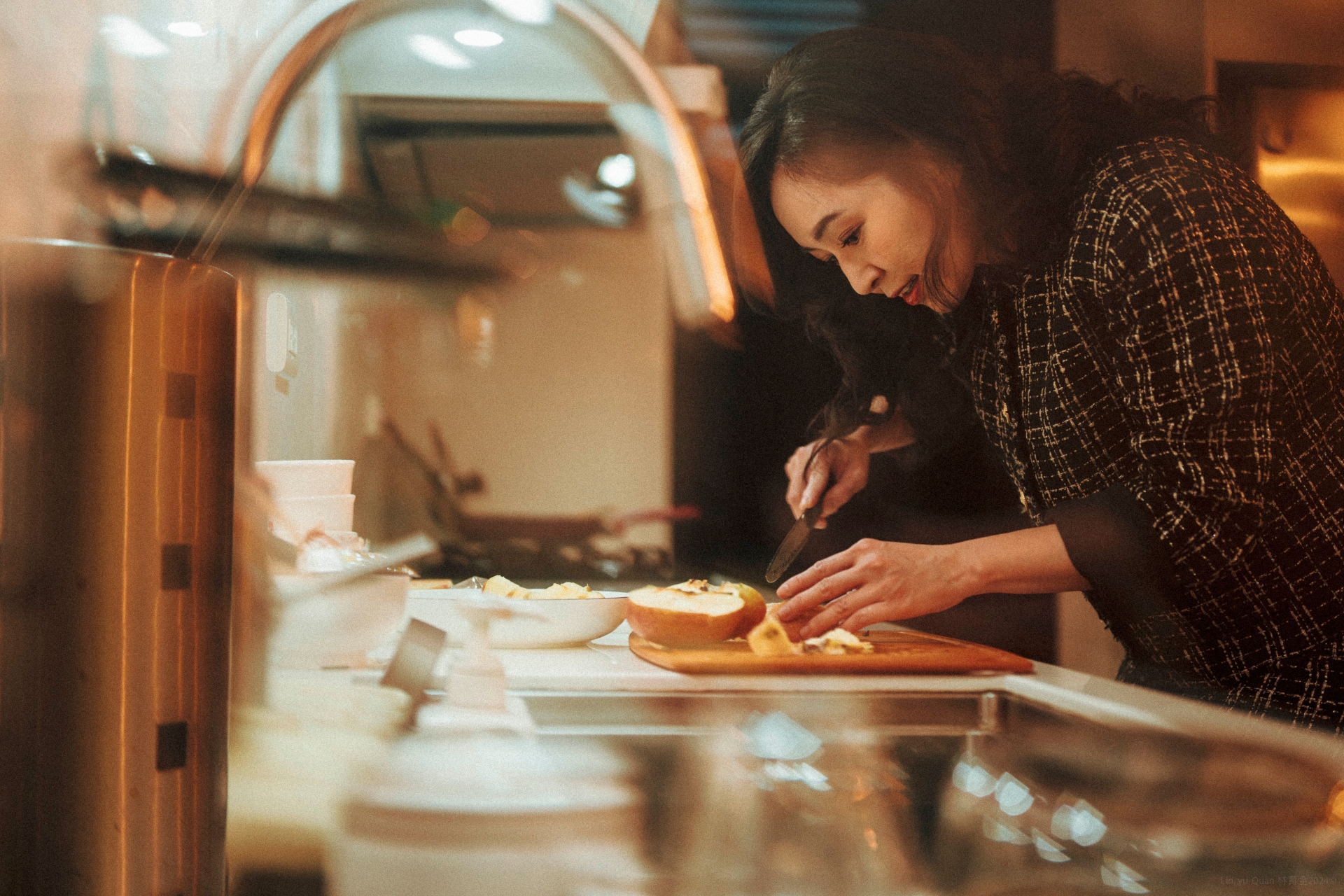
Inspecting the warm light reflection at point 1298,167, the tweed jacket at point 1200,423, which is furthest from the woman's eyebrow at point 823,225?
the warm light reflection at point 1298,167

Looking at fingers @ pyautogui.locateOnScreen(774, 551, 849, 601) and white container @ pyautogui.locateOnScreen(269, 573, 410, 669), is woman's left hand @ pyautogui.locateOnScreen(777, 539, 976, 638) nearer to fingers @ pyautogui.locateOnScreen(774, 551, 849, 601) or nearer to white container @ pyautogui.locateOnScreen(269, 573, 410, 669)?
fingers @ pyautogui.locateOnScreen(774, 551, 849, 601)

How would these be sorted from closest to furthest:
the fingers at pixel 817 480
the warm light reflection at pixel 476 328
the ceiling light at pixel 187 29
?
the ceiling light at pixel 187 29
the fingers at pixel 817 480
the warm light reflection at pixel 476 328

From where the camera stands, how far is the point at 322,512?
0.60 meters

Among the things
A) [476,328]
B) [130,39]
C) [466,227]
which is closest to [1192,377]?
[130,39]

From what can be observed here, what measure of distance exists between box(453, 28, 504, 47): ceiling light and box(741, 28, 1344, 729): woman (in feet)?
1.29

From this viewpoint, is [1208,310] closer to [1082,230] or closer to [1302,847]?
[1082,230]

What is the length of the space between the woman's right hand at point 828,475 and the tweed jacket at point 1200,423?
0.90 ft

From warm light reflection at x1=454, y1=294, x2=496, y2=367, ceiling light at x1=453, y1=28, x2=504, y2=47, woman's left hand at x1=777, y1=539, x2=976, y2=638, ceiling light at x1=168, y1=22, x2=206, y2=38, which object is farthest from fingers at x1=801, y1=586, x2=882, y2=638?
warm light reflection at x1=454, y1=294, x2=496, y2=367

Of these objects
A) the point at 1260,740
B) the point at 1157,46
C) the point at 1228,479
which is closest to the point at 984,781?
the point at 1260,740

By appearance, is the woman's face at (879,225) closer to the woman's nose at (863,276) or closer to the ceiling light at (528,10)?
the woman's nose at (863,276)

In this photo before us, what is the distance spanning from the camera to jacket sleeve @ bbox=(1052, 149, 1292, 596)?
67 cm

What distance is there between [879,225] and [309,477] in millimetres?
571

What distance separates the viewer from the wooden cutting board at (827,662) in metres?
0.67

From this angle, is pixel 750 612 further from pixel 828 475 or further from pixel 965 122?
pixel 965 122
